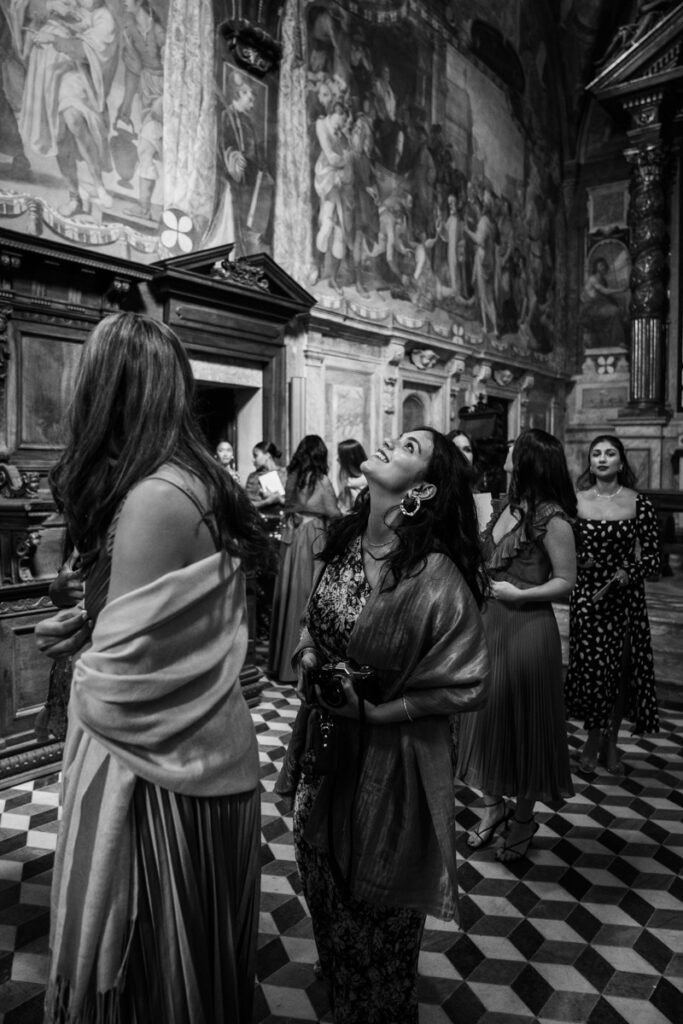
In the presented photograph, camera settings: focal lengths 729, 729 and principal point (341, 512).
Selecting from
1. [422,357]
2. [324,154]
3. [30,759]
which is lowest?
[30,759]

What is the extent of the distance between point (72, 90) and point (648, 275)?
409 inches

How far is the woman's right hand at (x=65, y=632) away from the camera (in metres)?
1.55

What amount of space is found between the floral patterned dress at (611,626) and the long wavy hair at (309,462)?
2.21 m

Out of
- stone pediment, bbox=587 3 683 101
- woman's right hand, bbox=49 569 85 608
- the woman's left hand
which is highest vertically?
stone pediment, bbox=587 3 683 101

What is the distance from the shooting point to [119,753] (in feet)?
4.46

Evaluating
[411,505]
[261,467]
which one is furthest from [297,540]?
[411,505]

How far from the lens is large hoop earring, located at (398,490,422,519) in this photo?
2.00m

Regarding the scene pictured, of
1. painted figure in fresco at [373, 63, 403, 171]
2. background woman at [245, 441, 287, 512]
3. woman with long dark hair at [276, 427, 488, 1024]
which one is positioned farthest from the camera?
painted figure in fresco at [373, 63, 403, 171]

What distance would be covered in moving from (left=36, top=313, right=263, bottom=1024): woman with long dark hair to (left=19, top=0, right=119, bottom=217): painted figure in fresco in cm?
584

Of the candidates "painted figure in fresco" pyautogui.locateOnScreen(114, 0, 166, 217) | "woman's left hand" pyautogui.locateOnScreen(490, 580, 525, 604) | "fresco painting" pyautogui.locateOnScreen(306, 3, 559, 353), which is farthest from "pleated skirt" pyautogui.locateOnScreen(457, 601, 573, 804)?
"fresco painting" pyautogui.locateOnScreen(306, 3, 559, 353)

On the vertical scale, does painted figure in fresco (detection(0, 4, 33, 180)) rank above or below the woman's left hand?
above

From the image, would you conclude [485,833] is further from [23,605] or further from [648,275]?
[648,275]

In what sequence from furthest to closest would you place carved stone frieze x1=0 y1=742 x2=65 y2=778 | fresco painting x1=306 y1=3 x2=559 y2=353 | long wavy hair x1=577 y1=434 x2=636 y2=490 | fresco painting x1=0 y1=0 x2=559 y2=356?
fresco painting x1=306 y1=3 x2=559 y2=353
fresco painting x1=0 y1=0 x2=559 y2=356
long wavy hair x1=577 y1=434 x2=636 y2=490
carved stone frieze x1=0 y1=742 x2=65 y2=778

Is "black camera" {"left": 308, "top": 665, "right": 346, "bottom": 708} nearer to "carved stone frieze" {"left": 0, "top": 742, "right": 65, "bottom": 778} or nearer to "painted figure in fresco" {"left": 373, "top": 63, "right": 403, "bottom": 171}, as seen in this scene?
"carved stone frieze" {"left": 0, "top": 742, "right": 65, "bottom": 778}
